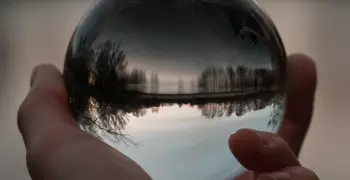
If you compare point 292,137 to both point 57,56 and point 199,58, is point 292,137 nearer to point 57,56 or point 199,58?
point 199,58

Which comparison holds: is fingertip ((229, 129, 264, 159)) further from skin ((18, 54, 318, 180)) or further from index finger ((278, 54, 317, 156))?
index finger ((278, 54, 317, 156))

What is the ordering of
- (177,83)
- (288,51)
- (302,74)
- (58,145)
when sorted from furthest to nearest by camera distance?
1. (288,51)
2. (302,74)
3. (58,145)
4. (177,83)

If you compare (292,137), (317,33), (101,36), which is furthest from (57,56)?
(101,36)

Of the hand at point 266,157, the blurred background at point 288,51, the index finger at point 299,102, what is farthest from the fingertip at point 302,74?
the blurred background at point 288,51

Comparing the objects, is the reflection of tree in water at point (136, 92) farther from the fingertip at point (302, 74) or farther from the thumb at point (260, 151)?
the fingertip at point (302, 74)

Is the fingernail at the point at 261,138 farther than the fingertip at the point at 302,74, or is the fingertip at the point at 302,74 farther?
the fingertip at the point at 302,74

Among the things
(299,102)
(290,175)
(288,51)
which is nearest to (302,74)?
(299,102)

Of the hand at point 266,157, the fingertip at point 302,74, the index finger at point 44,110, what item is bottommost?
the hand at point 266,157

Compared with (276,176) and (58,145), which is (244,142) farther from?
(58,145)
